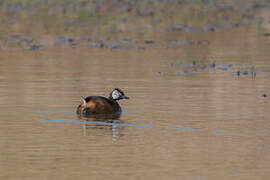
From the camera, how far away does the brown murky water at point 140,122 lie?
10586 millimetres

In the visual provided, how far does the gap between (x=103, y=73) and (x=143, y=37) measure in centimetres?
1318

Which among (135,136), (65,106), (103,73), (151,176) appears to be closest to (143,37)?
(103,73)

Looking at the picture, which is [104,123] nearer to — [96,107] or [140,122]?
[140,122]

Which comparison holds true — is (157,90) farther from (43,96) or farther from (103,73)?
(103,73)

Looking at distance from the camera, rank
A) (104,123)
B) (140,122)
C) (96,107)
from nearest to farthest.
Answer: (140,122)
(104,123)
(96,107)

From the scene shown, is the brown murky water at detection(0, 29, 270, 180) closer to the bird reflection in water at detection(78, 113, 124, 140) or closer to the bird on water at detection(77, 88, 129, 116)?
the bird reflection in water at detection(78, 113, 124, 140)

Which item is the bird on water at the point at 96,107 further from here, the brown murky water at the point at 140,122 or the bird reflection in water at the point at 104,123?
the brown murky water at the point at 140,122

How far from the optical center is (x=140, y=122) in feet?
45.6

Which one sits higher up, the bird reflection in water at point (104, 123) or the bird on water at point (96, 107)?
the bird on water at point (96, 107)

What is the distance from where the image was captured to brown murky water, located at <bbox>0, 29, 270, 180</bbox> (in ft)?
34.7

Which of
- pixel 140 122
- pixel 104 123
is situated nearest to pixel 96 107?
pixel 104 123

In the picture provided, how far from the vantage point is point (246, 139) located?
1227 centimetres

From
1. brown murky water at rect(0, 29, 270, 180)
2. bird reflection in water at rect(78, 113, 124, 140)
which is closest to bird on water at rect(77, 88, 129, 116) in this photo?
bird reflection in water at rect(78, 113, 124, 140)

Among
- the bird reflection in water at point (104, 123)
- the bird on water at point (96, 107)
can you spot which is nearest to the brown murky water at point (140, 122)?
the bird reflection in water at point (104, 123)
